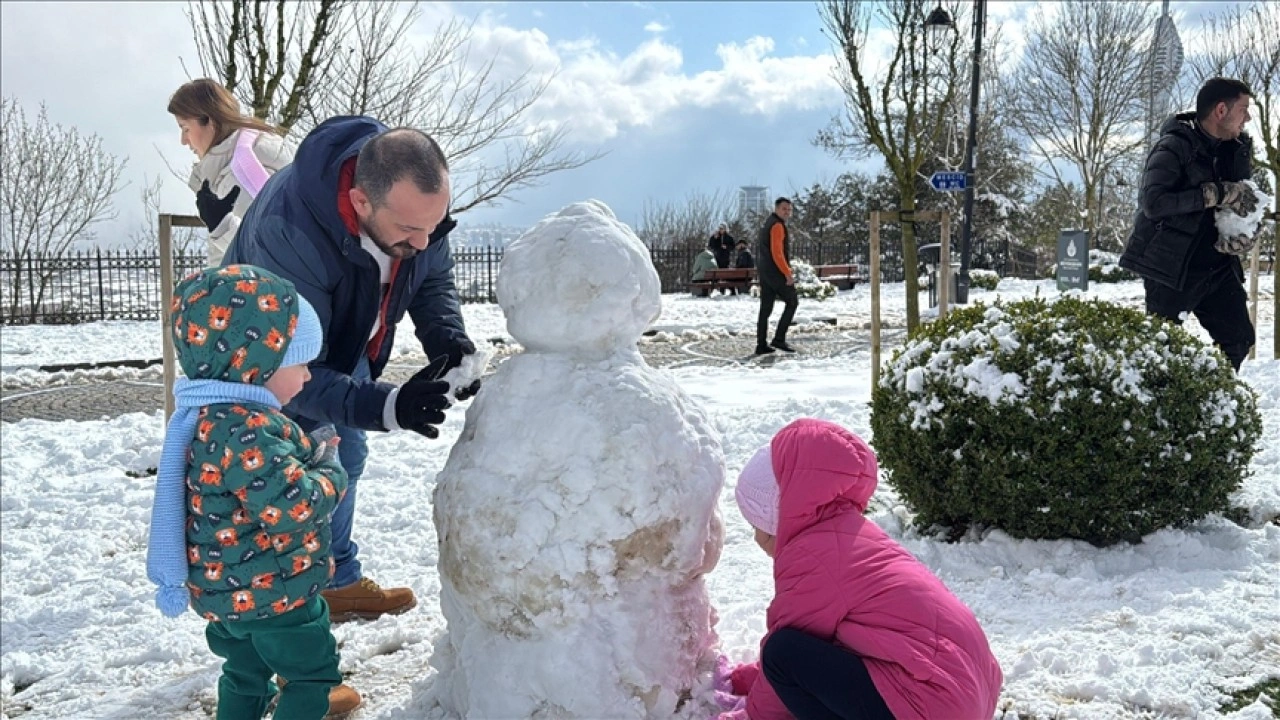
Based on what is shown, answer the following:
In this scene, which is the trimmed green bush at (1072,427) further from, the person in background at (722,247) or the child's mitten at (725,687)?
the person in background at (722,247)

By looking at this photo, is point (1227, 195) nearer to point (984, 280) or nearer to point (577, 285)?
point (577, 285)

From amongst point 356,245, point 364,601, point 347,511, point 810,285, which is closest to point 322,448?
point 356,245

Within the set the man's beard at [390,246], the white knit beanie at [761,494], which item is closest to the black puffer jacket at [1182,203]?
the white knit beanie at [761,494]

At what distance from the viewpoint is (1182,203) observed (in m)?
5.39

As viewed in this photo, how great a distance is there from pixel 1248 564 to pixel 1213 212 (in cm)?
252

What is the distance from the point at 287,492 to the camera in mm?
2420

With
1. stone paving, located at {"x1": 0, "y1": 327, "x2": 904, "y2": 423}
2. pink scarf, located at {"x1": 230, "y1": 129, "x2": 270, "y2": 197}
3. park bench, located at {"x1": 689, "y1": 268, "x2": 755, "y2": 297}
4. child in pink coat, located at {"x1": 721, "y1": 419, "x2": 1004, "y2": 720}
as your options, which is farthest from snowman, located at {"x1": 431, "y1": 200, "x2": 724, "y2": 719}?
park bench, located at {"x1": 689, "y1": 268, "x2": 755, "y2": 297}

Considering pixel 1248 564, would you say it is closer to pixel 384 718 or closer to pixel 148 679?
pixel 384 718

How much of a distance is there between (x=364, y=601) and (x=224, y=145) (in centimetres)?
241

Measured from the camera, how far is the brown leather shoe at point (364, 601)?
3.87 metres

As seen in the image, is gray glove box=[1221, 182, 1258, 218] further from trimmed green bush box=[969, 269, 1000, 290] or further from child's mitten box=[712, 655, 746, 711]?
trimmed green bush box=[969, 269, 1000, 290]

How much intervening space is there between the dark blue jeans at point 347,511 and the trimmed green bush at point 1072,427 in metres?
2.39

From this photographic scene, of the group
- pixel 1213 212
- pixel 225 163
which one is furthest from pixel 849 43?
pixel 225 163

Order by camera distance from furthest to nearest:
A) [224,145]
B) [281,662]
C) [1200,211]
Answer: [1200,211], [224,145], [281,662]
